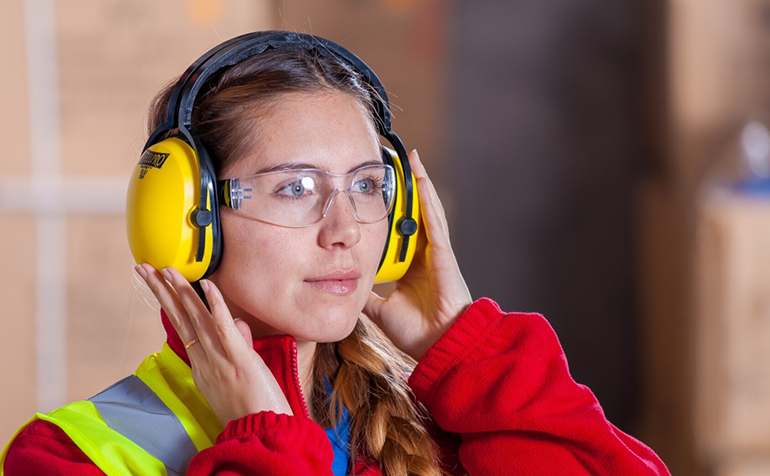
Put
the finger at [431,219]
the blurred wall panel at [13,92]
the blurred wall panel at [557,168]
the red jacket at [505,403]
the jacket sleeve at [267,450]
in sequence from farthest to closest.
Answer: the blurred wall panel at [557,168] < the blurred wall panel at [13,92] < the finger at [431,219] < the red jacket at [505,403] < the jacket sleeve at [267,450]

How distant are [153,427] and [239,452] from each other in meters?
0.16

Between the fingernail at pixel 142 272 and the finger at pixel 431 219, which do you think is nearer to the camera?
the fingernail at pixel 142 272

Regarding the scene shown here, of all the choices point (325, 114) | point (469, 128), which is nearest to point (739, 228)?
point (469, 128)

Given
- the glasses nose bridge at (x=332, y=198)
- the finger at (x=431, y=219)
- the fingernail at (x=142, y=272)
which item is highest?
the glasses nose bridge at (x=332, y=198)

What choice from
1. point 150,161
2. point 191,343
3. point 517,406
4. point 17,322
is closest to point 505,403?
point 517,406

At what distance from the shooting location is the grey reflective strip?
1.07 m

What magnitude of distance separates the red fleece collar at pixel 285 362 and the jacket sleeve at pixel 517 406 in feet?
0.60

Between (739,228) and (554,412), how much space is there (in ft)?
5.08

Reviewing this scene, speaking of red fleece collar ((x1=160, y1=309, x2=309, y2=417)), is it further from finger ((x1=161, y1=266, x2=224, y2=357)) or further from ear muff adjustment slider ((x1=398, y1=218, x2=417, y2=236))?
ear muff adjustment slider ((x1=398, y1=218, x2=417, y2=236))

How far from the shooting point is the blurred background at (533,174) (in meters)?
2.54

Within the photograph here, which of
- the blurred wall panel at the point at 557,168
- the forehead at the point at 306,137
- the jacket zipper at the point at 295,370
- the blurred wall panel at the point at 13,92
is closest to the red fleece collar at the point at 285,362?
the jacket zipper at the point at 295,370

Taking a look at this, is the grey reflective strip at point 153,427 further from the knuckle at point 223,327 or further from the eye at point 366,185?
the eye at point 366,185

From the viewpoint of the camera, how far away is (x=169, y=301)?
1.10m

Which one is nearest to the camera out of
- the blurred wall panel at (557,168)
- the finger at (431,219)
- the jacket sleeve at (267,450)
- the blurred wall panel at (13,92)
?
the jacket sleeve at (267,450)
